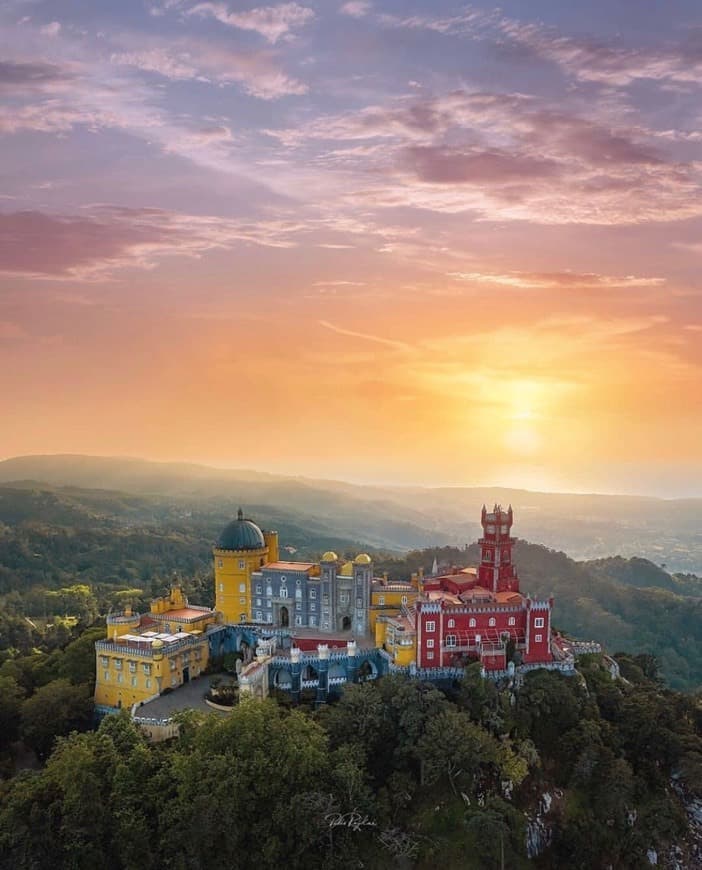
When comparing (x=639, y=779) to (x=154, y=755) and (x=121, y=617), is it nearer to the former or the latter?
(x=154, y=755)

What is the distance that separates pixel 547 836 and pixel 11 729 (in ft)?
110

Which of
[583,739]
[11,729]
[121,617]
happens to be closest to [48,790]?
[11,729]

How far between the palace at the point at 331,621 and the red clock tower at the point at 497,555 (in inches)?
3.2

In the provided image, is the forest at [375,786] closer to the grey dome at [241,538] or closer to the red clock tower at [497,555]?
the red clock tower at [497,555]

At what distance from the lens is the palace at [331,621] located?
4784cm

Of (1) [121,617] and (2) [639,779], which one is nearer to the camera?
(2) [639,779]

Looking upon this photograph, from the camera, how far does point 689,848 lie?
4328cm

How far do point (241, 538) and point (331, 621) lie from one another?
9087 mm


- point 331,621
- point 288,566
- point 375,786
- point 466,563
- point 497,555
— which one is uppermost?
point 497,555

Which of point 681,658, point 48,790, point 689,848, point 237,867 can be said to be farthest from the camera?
point 681,658

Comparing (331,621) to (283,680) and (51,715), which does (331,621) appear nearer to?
(283,680)

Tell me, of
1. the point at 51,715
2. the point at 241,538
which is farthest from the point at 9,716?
the point at 241,538

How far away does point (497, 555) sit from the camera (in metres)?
53.8

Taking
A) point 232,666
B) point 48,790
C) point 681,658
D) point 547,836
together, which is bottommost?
point 681,658
